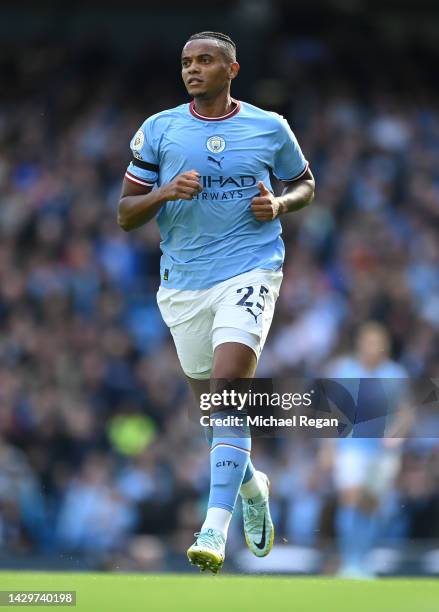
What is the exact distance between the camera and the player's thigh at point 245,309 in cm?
798

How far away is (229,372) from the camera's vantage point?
787cm

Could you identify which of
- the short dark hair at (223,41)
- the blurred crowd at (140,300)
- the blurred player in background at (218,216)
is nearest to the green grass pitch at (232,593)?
the blurred player in background at (218,216)

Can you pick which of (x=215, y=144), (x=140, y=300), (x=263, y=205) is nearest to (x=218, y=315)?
(x=263, y=205)

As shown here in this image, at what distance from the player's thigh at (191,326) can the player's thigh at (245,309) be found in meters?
0.15

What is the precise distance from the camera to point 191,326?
8.40 m

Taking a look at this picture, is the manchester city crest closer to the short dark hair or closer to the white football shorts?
the short dark hair

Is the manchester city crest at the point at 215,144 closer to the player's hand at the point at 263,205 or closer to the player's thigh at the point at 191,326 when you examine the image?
the player's hand at the point at 263,205

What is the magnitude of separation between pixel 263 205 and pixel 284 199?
1.04 ft

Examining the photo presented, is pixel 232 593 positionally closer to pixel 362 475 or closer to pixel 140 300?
pixel 362 475

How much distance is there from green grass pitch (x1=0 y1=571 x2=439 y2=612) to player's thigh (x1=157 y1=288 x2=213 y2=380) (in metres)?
1.46

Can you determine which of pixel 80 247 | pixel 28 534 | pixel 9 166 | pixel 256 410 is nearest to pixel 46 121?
pixel 9 166

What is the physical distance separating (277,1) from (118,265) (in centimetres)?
736

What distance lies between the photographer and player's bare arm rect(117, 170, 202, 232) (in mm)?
7750

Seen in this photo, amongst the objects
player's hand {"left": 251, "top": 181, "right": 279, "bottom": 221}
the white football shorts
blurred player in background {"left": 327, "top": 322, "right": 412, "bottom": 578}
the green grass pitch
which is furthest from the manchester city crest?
blurred player in background {"left": 327, "top": 322, "right": 412, "bottom": 578}
